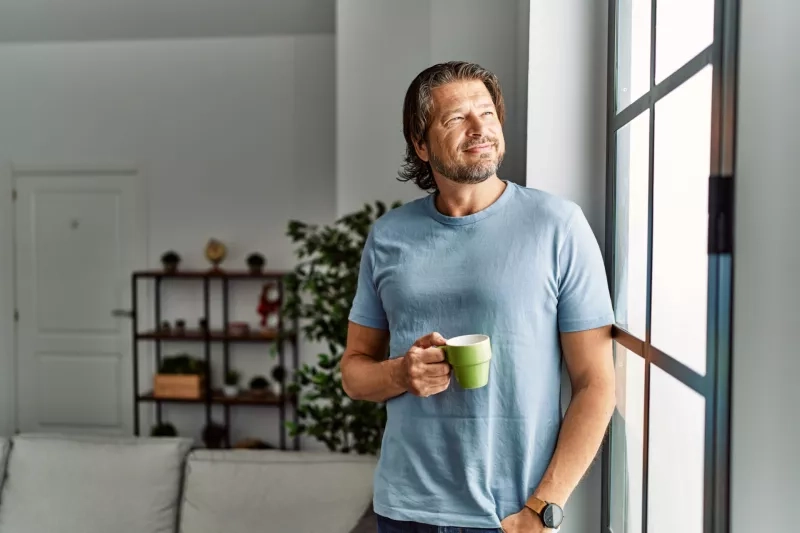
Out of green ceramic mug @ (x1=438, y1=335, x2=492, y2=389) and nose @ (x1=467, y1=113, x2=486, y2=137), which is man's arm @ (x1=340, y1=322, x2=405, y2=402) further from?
nose @ (x1=467, y1=113, x2=486, y2=137)

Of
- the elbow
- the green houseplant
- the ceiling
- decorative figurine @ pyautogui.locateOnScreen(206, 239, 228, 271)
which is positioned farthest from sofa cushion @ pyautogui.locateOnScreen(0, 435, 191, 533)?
the ceiling

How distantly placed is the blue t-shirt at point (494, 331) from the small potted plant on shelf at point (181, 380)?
157 inches

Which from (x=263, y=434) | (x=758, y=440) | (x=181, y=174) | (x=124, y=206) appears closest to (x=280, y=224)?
(x=181, y=174)

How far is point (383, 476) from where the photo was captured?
50.0 inches

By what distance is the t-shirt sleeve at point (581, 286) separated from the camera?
3.75 ft

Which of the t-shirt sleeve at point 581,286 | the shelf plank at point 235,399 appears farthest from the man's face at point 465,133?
the shelf plank at point 235,399

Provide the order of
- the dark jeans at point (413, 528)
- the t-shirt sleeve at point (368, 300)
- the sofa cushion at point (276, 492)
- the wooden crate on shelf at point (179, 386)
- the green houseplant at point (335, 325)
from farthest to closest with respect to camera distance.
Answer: the wooden crate on shelf at point (179, 386)
the green houseplant at point (335, 325)
the sofa cushion at point (276, 492)
the t-shirt sleeve at point (368, 300)
the dark jeans at point (413, 528)

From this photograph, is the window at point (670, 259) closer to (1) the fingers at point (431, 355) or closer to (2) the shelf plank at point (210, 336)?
(1) the fingers at point (431, 355)

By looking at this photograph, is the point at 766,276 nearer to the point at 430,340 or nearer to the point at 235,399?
the point at 430,340

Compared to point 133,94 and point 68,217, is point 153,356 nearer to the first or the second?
point 68,217

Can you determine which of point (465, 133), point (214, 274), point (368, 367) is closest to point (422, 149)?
point (465, 133)

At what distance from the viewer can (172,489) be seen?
2.41m

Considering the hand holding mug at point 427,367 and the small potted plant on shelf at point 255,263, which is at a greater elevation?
the small potted plant on shelf at point 255,263

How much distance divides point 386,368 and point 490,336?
20cm
